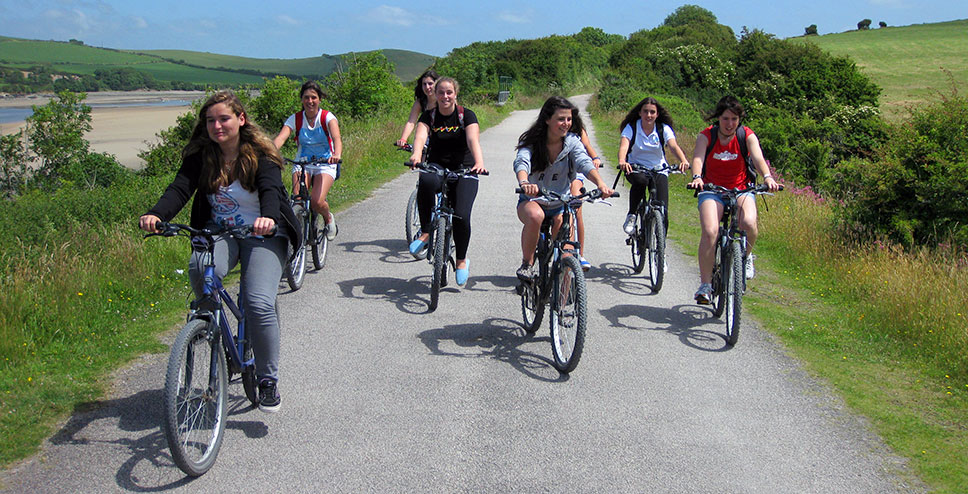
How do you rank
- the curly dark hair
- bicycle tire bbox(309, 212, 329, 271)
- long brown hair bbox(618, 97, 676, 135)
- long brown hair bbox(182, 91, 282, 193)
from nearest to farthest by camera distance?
long brown hair bbox(182, 91, 282, 193), the curly dark hair, bicycle tire bbox(309, 212, 329, 271), long brown hair bbox(618, 97, 676, 135)

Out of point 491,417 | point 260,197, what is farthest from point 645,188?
point 260,197

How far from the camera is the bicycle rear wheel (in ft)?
27.3

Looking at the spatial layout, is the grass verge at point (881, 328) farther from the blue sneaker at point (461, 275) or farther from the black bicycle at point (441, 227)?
the black bicycle at point (441, 227)

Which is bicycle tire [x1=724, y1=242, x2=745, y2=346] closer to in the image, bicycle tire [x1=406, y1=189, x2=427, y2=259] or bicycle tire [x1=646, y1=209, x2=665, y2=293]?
bicycle tire [x1=646, y1=209, x2=665, y2=293]

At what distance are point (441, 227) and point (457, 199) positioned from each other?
455 mm

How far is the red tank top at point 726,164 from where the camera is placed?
22.7 feet

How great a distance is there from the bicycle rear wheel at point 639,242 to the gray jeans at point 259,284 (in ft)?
16.0

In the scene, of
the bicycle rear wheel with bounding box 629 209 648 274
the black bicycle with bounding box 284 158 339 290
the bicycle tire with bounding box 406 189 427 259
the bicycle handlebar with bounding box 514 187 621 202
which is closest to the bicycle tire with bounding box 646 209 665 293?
the bicycle rear wheel with bounding box 629 209 648 274

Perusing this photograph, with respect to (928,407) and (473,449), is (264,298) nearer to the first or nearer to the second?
(473,449)

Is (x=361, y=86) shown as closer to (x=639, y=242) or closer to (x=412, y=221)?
(x=412, y=221)

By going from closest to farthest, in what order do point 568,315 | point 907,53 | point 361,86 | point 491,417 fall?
1. point 491,417
2. point 568,315
3. point 361,86
4. point 907,53

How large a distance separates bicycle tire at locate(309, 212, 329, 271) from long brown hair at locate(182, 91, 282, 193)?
11.7 feet

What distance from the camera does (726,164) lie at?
22.8 feet

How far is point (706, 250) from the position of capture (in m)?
6.66
